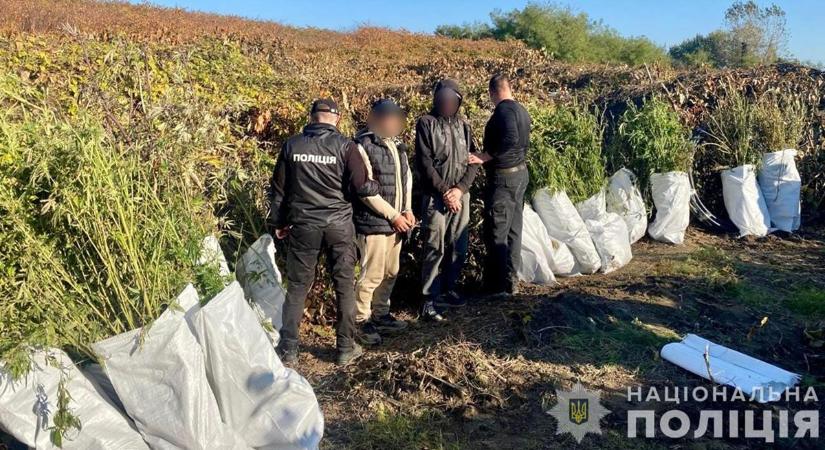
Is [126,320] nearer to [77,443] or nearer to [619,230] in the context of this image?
[77,443]

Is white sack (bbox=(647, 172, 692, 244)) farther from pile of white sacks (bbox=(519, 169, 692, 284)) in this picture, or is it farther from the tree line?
the tree line

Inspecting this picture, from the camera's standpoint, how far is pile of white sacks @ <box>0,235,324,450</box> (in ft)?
9.46

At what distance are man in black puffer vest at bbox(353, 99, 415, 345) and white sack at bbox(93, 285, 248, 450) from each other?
1.74 metres

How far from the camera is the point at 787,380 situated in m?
3.75

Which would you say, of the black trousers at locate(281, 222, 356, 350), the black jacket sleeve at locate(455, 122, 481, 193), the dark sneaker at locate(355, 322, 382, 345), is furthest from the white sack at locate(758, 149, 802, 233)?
the black trousers at locate(281, 222, 356, 350)

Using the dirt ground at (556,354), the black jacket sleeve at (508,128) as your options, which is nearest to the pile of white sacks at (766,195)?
the dirt ground at (556,354)

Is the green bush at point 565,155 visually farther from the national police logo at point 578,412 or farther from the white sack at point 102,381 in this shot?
the white sack at point 102,381

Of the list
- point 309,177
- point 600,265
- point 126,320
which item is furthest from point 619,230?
point 126,320

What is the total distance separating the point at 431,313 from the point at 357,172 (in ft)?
4.74

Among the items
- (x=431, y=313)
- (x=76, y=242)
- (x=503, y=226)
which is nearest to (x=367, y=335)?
(x=431, y=313)

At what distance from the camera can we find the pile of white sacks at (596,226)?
221 inches

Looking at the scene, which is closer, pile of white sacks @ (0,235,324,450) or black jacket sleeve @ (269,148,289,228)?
pile of white sacks @ (0,235,324,450)

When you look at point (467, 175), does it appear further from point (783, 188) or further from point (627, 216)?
point (783, 188)

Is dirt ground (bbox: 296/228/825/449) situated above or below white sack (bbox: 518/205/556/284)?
below
